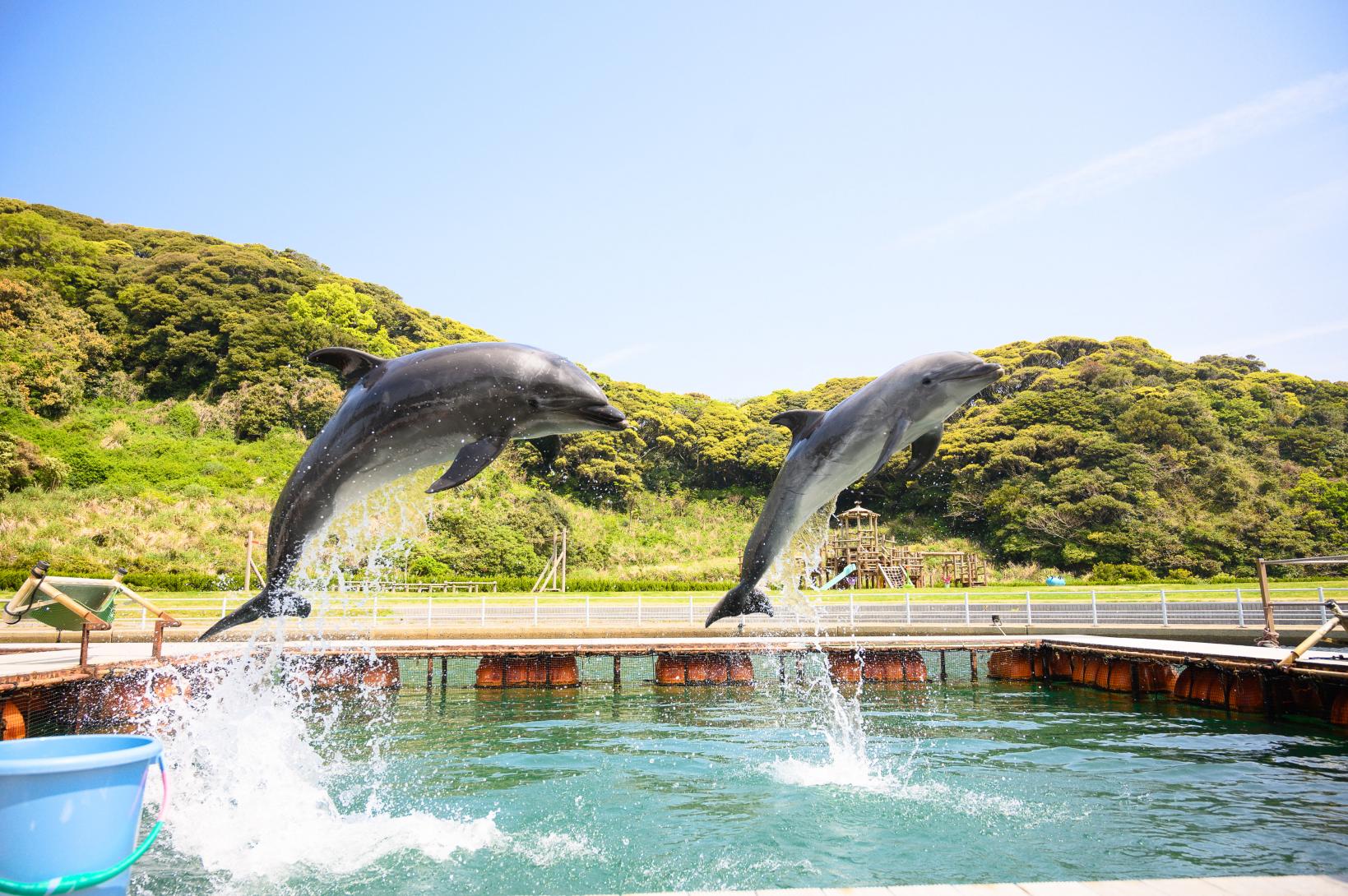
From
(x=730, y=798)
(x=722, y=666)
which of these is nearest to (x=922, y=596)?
(x=722, y=666)

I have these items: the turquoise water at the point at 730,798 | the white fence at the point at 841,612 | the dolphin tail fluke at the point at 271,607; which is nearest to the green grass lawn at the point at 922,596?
the white fence at the point at 841,612

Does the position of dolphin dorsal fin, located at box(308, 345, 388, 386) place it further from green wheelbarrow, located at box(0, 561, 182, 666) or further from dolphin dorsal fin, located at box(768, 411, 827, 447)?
green wheelbarrow, located at box(0, 561, 182, 666)

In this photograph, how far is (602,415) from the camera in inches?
182

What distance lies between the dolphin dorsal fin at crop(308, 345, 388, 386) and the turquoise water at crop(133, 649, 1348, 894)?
404 centimetres

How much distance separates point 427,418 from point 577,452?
141 ft

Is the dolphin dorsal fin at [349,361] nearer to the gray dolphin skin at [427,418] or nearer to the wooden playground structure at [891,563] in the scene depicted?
the gray dolphin skin at [427,418]

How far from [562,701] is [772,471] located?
1434 inches

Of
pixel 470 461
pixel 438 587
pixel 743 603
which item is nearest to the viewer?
pixel 470 461

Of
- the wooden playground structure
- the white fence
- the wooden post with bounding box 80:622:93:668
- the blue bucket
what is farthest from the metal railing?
the blue bucket

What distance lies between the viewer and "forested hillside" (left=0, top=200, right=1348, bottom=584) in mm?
35531

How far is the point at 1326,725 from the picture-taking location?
12789mm

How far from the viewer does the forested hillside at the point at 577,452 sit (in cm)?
3553

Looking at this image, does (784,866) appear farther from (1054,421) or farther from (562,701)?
(1054,421)

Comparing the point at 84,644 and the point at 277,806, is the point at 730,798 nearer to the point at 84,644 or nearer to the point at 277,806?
the point at 277,806
